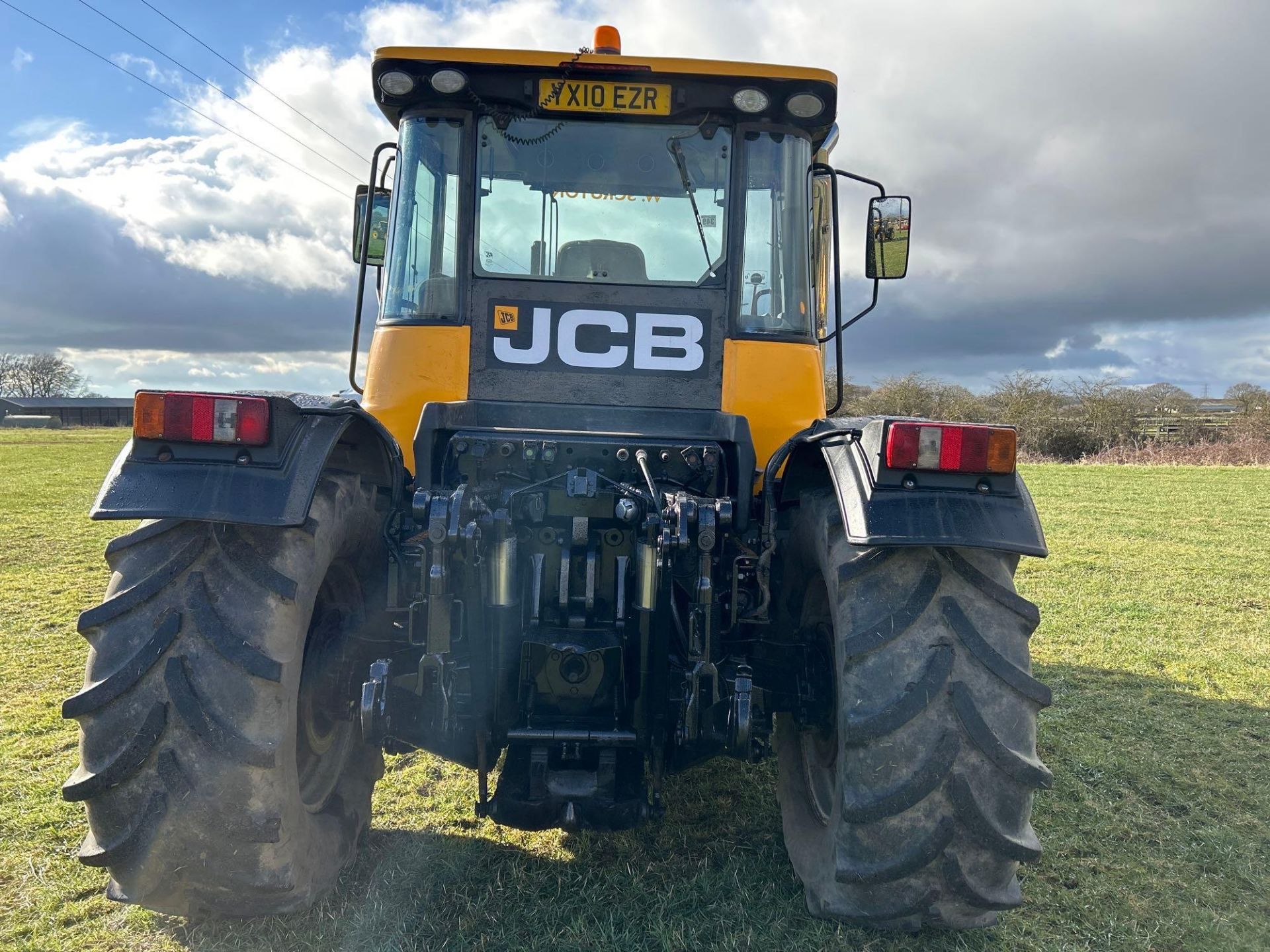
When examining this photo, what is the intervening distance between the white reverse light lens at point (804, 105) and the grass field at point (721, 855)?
2.80 meters

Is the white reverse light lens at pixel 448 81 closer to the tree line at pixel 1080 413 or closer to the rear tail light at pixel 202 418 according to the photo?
the rear tail light at pixel 202 418

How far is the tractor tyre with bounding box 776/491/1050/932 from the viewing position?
2.38 m

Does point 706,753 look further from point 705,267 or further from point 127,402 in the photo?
point 127,402

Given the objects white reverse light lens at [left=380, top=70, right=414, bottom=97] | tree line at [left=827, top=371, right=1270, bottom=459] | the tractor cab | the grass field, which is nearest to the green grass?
the tractor cab

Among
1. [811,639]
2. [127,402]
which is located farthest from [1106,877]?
[127,402]

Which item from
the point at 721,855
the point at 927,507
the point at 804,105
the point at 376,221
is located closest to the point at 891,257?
the point at 804,105

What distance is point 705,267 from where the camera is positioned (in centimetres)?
343

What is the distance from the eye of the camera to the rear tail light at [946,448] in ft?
7.98

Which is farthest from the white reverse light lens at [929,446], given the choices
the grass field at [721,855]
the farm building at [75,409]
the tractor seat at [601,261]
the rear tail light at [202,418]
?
the farm building at [75,409]

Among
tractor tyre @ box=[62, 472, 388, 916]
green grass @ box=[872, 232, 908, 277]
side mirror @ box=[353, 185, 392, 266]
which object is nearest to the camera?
tractor tyre @ box=[62, 472, 388, 916]

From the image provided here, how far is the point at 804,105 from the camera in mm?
3379

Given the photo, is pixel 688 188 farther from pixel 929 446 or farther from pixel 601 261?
pixel 929 446

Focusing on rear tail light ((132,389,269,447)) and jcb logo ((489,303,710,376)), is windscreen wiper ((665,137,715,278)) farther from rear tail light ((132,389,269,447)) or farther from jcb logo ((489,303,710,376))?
rear tail light ((132,389,269,447))

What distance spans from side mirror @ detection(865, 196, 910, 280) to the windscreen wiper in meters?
1.06
